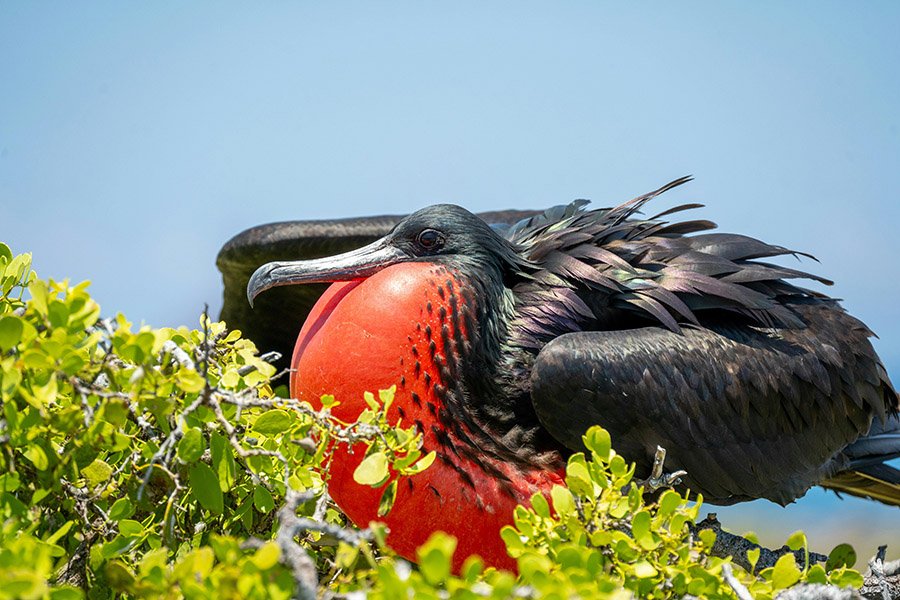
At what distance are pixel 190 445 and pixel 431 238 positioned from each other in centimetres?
129

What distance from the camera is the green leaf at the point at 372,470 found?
183cm

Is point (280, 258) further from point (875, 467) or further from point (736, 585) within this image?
point (736, 585)

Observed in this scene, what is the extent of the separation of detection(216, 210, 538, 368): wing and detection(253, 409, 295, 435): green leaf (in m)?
2.62

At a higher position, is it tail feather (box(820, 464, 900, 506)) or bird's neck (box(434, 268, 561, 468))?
bird's neck (box(434, 268, 561, 468))

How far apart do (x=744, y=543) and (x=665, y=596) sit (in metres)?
1.09

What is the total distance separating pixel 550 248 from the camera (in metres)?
3.12

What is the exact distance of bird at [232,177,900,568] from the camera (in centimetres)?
270

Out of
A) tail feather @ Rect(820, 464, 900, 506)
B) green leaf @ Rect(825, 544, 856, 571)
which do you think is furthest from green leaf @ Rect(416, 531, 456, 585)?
tail feather @ Rect(820, 464, 900, 506)

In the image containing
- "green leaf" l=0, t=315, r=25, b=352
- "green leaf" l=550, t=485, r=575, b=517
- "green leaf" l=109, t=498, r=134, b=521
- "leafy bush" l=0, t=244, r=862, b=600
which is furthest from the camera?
"green leaf" l=109, t=498, r=134, b=521

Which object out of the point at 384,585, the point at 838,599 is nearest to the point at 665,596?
the point at 838,599

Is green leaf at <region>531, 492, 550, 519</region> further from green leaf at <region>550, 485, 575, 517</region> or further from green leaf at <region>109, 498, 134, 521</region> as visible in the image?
green leaf at <region>109, 498, 134, 521</region>

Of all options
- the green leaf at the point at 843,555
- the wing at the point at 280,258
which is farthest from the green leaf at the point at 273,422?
the wing at the point at 280,258

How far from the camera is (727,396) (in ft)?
9.71

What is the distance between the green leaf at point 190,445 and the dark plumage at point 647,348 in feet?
3.10
